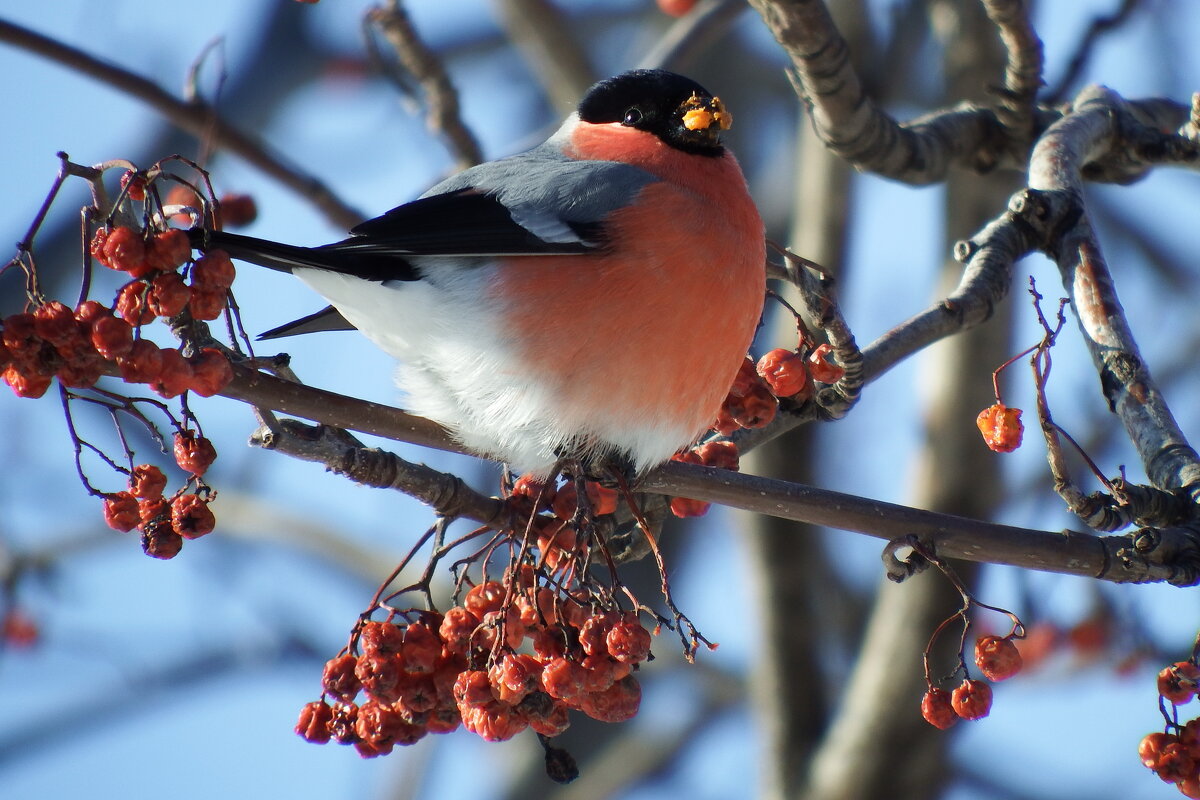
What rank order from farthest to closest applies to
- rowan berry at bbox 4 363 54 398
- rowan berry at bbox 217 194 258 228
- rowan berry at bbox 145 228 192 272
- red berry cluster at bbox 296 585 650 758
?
rowan berry at bbox 217 194 258 228 → red berry cluster at bbox 296 585 650 758 → rowan berry at bbox 145 228 192 272 → rowan berry at bbox 4 363 54 398

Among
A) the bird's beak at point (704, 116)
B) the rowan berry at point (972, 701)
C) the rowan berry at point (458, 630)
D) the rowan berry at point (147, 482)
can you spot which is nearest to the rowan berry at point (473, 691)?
the rowan berry at point (458, 630)

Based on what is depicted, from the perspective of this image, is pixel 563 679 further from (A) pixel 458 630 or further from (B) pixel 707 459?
(B) pixel 707 459

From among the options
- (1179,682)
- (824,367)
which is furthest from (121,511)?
(1179,682)

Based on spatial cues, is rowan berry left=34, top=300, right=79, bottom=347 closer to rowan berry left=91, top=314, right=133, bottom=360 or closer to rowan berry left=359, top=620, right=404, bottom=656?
rowan berry left=91, top=314, right=133, bottom=360

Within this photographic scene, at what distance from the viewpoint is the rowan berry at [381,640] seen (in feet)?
6.56

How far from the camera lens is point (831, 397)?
2.42 metres

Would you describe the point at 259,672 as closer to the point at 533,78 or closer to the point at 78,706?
the point at 78,706

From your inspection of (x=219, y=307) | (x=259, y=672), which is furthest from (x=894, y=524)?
(x=259, y=672)

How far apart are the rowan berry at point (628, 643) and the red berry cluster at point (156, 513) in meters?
0.68

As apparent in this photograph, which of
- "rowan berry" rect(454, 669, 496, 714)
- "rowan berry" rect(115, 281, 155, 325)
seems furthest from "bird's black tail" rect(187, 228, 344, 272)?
"rowan berry" rect(454, 669, 496, 714)

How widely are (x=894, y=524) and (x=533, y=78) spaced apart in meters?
5.41

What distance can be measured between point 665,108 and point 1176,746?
1.94m

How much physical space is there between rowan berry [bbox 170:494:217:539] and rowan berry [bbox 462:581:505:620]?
0.46 metres

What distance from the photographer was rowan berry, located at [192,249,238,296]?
1.83m
